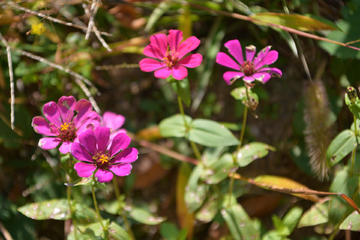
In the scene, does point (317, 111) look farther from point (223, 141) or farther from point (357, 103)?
A: point (223, 141)

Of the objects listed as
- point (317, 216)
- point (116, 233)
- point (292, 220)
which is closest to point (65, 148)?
point (116, 233)

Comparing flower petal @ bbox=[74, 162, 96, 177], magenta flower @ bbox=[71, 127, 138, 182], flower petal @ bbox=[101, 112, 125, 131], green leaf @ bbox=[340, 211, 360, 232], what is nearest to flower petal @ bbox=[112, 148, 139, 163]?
A: magenta flower @ bbox=[71, 127, 138, 182]

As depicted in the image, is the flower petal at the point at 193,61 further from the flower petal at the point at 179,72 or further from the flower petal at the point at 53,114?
the flower petal at the point at 53,114

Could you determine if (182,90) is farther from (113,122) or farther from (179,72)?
(113,122)

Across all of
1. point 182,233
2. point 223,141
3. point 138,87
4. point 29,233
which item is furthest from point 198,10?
point 29,233

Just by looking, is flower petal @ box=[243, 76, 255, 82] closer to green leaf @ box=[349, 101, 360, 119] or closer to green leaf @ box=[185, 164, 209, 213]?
green leaf @ box=[349, 101, 360, 119]
